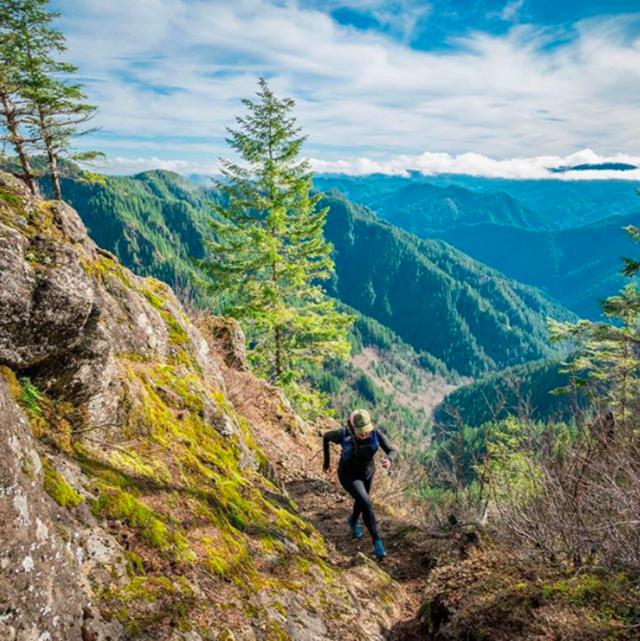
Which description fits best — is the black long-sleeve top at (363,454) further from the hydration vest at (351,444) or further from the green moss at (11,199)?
the green moss at (11,199)

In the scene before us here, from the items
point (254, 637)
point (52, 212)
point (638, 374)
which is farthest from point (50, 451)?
point (638, 374)

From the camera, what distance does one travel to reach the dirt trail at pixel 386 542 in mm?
6059

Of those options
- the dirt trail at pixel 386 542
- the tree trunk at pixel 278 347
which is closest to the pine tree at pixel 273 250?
the tree trunk at pixel 278 347

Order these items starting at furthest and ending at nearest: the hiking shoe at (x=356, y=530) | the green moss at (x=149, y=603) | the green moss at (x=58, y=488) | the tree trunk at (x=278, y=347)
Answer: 1. the tree trunk at (x=278, y=347)
2. the hiking shoe at (x=356, y=530)
3. the green moss at (x=58, y=488)
4. the green moss at (x=149, y=603)

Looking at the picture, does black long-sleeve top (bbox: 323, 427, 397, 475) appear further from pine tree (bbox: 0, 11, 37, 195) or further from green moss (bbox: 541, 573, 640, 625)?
pine tree (bbox: 0, 11, 37, 195)

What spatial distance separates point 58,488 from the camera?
3.51 m

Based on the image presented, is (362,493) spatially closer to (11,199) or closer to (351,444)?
(351,444)

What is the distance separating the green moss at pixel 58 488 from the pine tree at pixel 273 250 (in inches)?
491

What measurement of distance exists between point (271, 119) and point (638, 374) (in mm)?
24957

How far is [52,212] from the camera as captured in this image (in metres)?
6.44

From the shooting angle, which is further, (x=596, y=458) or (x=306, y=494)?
(x=306, y=494)

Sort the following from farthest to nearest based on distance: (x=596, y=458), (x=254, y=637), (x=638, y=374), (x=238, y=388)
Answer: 1. (x=638, y=374)
2. (x=238, y=388)
3. (x=596, y=458)
4. (x=254, y=637)

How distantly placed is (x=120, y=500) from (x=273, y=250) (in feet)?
42.3

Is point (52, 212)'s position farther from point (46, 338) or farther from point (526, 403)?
point (526, 403)
